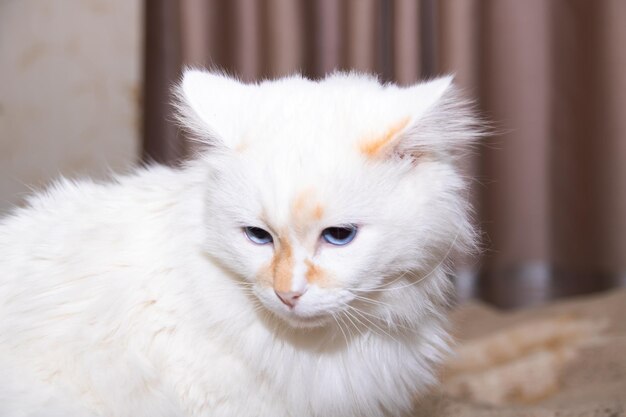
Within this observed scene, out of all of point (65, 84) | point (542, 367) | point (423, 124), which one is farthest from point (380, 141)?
point (65, 84)

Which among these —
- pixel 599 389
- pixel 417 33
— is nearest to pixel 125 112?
pixel 417 33

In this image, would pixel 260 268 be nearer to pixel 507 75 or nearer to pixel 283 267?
pixel 283 267

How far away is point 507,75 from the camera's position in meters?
2.61

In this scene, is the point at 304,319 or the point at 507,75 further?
the point at 507,75

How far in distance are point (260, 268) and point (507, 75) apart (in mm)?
1914

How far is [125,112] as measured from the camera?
2650 mm

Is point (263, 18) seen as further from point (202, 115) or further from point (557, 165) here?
point (202, 115)

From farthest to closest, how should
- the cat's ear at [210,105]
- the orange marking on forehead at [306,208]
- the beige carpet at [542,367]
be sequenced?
the beige carpet at [542,367] → the cat's ear at [210,105] → the orange marking on forehead at [306,208]

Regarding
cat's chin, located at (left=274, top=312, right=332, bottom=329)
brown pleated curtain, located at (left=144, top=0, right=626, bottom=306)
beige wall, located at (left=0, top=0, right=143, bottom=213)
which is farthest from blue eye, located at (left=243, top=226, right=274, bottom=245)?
beige wall, located at (left=0, top=0, right=143, bottom=213)

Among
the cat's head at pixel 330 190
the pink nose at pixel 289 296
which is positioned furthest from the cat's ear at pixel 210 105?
the pink nose at pixel 289 296

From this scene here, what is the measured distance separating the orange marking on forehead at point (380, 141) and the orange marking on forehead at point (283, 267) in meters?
0.18

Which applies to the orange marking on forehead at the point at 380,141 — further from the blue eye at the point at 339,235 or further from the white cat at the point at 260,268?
the blue eye at the point at 339,235

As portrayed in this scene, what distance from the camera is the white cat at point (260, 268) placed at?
97cm

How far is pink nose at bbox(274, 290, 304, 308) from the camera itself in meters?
0.94
